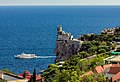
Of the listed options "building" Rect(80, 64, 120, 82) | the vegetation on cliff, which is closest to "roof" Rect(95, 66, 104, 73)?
"building" Rect(80, 64, 120, 82)

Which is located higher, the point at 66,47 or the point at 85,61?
the point at 85,61

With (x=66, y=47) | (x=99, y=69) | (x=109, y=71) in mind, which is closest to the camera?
(x=109, y=71)

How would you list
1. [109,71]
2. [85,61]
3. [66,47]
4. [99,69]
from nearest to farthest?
1. [109,71]
2. [99,69]
3. [85,61]
4. [66,47]

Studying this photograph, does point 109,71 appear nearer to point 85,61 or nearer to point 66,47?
point 85,61

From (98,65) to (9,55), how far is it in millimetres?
49844

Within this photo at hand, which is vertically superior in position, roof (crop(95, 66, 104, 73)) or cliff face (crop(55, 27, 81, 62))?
roof (crop(95, 66, 104, 73))

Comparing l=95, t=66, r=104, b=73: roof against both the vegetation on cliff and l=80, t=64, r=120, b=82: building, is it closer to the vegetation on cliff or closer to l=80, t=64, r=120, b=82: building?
l=80, t=64, r=120, b=82: building

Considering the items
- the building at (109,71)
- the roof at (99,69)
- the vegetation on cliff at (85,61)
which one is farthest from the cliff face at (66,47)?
the building at (109,71)

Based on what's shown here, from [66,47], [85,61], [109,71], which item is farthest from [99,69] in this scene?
[66,47]

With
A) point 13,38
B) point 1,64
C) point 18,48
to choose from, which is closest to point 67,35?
point 1,64

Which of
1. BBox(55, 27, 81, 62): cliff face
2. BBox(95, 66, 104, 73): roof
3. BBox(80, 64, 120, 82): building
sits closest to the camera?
BBox(80, 64, 120, 82): building

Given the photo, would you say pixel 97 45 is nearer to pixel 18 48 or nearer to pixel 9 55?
pixel 9 55

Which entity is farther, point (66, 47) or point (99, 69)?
point (66, 47)

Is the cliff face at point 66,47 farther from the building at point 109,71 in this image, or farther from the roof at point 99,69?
the building at point 109,71
